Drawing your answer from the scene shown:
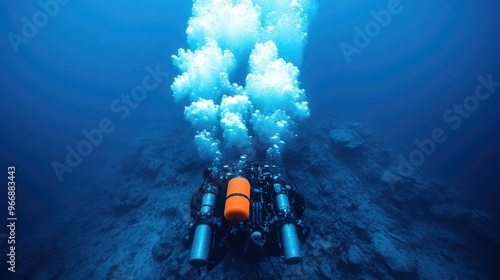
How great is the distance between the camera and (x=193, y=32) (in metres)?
14.6

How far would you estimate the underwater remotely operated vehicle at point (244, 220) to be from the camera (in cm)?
385

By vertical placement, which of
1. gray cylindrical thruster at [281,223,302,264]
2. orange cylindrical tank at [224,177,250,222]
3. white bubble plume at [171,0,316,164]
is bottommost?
gray cylindrical thruster at [281,223,302,264]

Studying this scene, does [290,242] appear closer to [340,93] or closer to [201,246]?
[201,246]

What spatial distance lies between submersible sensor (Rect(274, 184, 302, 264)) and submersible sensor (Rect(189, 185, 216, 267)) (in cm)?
126

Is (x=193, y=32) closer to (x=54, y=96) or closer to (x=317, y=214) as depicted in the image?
(x=317, y=214)

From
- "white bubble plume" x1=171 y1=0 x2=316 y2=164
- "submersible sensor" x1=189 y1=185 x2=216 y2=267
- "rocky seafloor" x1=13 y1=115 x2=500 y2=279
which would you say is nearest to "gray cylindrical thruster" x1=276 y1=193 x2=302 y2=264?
"submersible sensor" x1=189 y1=185 x2=216 y2=267

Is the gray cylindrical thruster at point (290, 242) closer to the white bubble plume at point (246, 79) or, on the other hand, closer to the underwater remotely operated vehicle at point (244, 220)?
the underwater remotely operated vehicle at point (244, 220)

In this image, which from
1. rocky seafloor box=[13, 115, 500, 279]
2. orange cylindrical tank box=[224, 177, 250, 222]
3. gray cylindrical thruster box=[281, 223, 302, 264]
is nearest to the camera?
orange cylindrical tank box=[224, 177, 250, 222]

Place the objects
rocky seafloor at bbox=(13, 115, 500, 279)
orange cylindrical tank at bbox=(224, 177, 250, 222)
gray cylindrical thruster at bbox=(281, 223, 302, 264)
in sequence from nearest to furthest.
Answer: orange cylindrical tank at bbox=(224, 177, 250, 222) → gray cylindrical thruster at bbox=(281, 223, 302, 264) → rocky seafloor at bbox=(13, 115, 500, 279)

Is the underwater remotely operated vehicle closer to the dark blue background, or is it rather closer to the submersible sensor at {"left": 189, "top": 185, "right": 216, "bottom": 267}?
the submersible sensor at {"left": 189, "top": 185, "right": 216, "bottom": 267}

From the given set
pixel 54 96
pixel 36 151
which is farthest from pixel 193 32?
pixel 54 96

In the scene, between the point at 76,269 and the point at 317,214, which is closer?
the point at 317,214

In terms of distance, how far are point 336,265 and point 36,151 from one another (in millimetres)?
29482

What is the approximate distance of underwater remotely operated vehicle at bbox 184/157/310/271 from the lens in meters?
3.85
